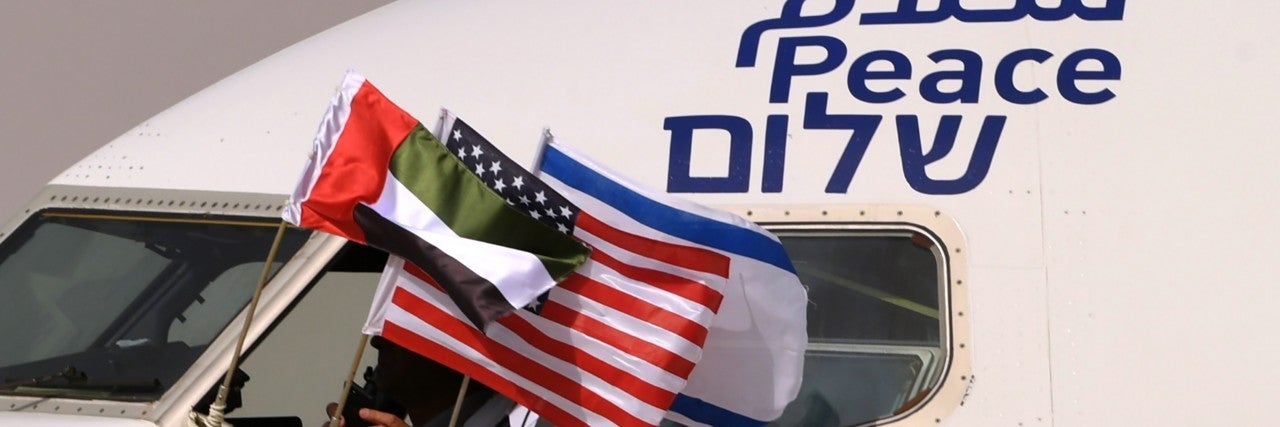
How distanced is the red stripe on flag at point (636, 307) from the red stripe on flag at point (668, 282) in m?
0.06

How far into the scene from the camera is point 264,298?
15.2ft

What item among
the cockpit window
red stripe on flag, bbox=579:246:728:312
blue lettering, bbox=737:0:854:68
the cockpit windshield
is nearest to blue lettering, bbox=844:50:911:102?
blue lettering, bbox=737:0:854:68

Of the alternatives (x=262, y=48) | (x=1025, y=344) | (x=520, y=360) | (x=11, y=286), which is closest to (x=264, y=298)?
(x=520, y=360)

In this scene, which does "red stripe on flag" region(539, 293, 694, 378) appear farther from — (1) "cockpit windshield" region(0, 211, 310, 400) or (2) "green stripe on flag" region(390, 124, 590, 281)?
(1) "cockpit windshield" region(0, 211, 310, 400)

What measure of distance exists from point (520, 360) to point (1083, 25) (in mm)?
2217

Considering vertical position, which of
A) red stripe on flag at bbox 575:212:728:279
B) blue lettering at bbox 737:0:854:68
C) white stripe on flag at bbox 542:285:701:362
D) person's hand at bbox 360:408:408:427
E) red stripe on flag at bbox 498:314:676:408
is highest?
blue lettering at bbox 737:0:854:68

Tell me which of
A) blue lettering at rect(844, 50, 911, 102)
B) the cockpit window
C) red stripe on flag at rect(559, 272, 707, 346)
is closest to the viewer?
red stripe on flag at rect(559, 272, 707, 346)

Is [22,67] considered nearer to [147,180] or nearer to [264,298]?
[147,180]

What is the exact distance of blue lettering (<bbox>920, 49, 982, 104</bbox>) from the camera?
4758 millimetres

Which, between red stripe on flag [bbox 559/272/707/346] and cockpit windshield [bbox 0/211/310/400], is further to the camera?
cockpit windshield [bbox 0/211/310/400]

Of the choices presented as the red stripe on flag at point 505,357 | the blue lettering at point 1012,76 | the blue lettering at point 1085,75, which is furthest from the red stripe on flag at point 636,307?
the blue lettering at point 1085,75

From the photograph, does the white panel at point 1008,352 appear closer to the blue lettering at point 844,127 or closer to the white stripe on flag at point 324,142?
the blue lettering at point 844,127

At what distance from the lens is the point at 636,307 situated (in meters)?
4.30

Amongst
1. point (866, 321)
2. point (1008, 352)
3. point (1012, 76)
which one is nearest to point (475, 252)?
point (866, 321)
